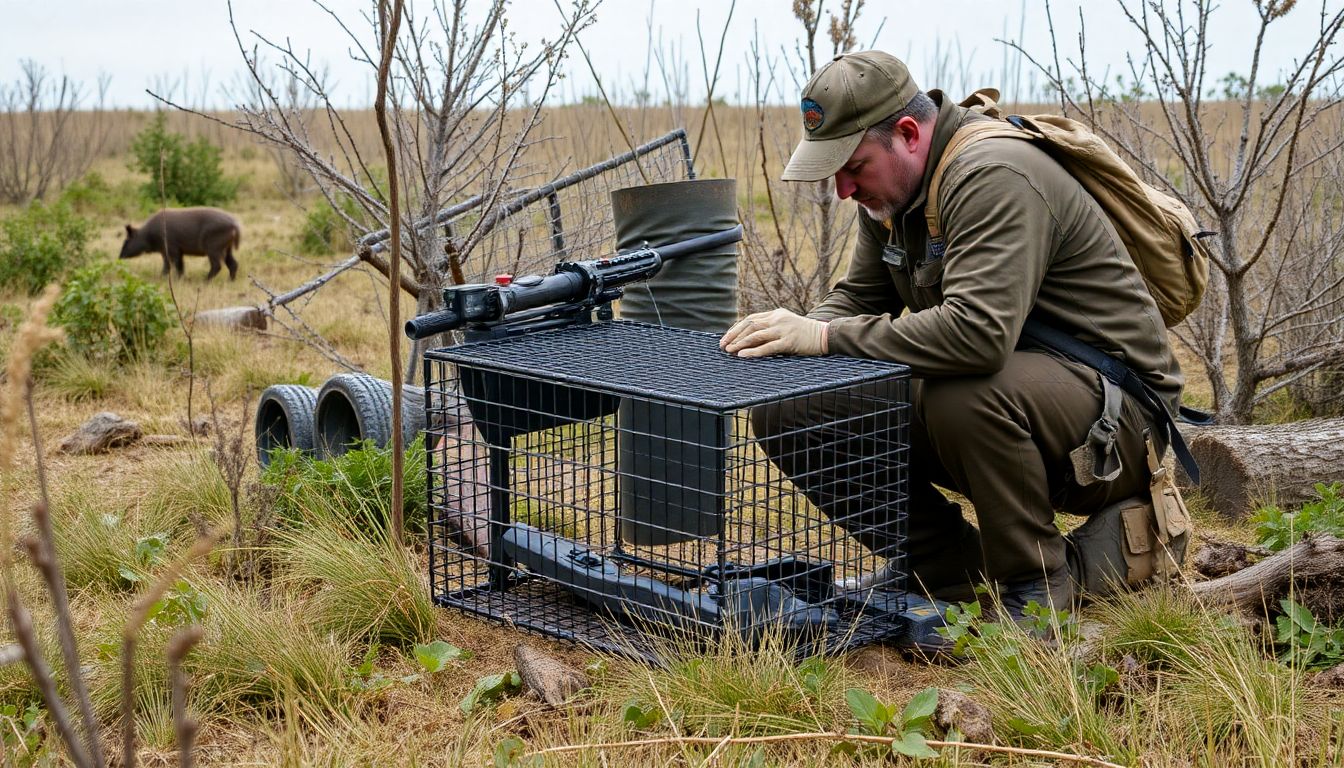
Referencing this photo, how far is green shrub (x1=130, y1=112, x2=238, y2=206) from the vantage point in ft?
56.3

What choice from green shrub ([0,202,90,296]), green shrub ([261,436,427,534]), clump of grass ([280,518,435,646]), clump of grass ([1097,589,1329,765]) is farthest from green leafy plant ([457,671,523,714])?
green shrub ([0,202,90,296])

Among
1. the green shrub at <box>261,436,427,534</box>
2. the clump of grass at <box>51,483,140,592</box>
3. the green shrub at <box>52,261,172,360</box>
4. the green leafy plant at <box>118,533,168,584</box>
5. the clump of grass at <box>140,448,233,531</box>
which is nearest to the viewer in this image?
the green leafy plant at <box>118,533,168,584</box>

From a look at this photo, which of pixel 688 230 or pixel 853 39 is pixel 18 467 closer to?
pixel 688 230

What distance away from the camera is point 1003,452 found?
324 centimetres

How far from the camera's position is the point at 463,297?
11.0 ft

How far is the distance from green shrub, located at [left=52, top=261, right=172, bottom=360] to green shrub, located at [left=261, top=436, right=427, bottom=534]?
3.63 m

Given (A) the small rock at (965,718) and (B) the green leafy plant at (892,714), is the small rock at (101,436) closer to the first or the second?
(B) the green leafy plant at (892,714)

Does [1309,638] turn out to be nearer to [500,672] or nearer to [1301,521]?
[1301,521]

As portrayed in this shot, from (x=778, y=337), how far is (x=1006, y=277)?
585mm

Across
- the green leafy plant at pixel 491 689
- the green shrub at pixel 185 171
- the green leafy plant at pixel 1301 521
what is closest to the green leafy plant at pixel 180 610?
the green leafy plant at pixel 491 689

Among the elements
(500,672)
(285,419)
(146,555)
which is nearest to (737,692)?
(500,672)

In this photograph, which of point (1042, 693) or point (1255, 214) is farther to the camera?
point (1255, 214)

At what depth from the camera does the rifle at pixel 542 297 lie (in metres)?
3.34

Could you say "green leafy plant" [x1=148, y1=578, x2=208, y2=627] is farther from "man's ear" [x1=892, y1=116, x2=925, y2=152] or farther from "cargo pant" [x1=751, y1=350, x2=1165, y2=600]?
"man's ear" [x1=892, y1=116, x2=925, y2=152]
